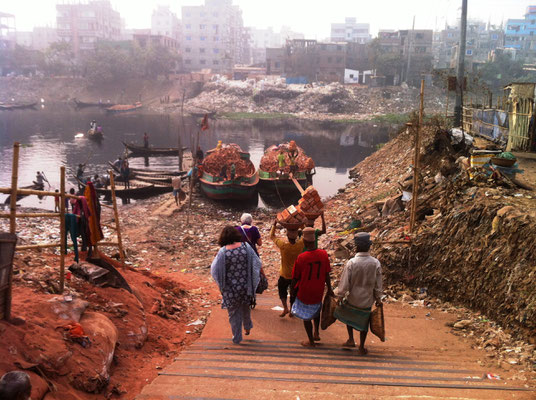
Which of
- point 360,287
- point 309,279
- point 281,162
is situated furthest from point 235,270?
point 281,162

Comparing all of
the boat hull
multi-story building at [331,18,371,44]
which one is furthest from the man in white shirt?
multi-story building at [331,18,371,44]

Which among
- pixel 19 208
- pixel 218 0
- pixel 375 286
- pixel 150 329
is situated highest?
pixel 218 0

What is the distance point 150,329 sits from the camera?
199 inches

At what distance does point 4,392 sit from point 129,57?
2932 inches

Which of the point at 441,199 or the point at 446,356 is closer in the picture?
the point at 446,356

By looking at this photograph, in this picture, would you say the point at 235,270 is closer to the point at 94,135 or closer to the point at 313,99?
the point at 94,135

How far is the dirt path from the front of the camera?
3309mm

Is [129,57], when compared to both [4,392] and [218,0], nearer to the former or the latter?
[218,0]

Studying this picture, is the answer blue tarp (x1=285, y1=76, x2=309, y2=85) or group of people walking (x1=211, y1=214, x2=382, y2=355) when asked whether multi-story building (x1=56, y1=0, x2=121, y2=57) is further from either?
group of people walking (x1=211, y1=214, x2=382, y2=355)

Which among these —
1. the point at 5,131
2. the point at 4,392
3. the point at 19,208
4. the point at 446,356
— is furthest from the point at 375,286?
the point at 5,131

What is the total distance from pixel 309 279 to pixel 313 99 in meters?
57.3

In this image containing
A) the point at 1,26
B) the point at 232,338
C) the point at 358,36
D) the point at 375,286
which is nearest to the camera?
the point at 375,286

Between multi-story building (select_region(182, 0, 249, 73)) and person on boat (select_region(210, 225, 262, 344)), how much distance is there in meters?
80.0

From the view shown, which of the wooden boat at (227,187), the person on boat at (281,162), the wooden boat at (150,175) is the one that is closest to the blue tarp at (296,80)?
the wooden boat at (150,175)
